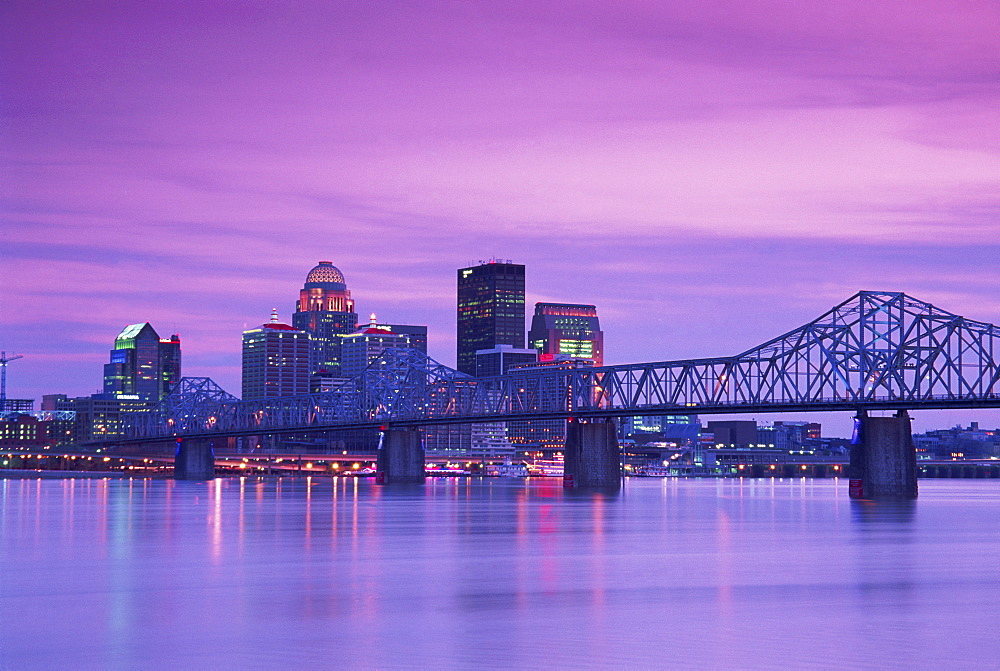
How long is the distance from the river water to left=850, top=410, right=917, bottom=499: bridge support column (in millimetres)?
49490

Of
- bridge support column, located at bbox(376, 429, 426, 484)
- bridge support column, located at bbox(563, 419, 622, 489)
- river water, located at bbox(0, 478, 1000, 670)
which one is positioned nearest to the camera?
river water, located at bbox(0, 478, 1000, 670)

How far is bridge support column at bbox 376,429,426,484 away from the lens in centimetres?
18388

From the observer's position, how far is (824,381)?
472ft

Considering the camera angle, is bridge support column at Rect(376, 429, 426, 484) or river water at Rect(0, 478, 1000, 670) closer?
river water at Rect(0, 478, 1000, 670)

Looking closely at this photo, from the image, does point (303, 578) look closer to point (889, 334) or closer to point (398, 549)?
point (398, 549)

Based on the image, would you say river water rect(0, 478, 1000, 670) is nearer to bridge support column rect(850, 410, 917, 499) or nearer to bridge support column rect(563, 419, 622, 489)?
bridge support column rect(850, 410, 917, 499)

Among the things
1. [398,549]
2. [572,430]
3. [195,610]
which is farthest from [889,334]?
[195,610]

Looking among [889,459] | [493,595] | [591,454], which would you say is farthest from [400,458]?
[493,595]

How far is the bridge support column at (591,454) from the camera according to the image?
157 meters

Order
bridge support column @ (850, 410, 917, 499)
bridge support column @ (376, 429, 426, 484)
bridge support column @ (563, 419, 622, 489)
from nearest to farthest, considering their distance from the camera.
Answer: bridge support column @ (850, 410, 917, 499), bridge support column @ (563, 419, 622, 489), bridge support column @ (376, 429, 426, 484)

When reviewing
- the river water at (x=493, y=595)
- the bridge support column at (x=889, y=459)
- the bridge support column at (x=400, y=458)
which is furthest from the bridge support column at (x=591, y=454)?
the river water at (x=493, y=595)

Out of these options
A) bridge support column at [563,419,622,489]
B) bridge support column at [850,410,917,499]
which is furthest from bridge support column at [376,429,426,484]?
bridge support column at [850,410,917,499]

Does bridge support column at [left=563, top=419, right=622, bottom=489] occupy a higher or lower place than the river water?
higher

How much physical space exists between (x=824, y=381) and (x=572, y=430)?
30364mm
